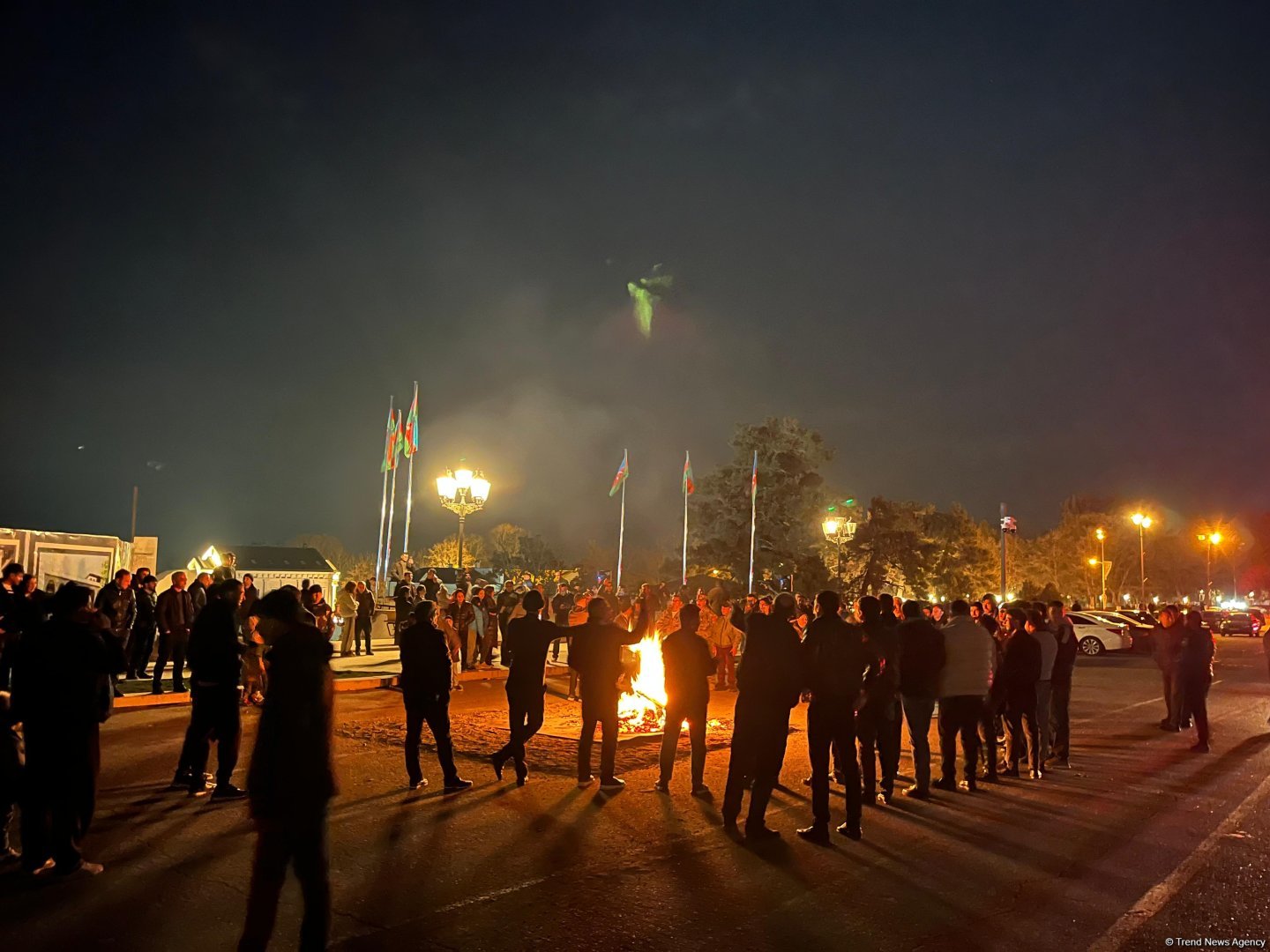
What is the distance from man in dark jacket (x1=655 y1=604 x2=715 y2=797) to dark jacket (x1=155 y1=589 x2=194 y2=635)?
921 centimetres

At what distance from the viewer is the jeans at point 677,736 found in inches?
322

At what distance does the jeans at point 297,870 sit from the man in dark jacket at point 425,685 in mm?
3691

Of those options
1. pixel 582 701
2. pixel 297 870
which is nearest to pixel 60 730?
pixel 297 870

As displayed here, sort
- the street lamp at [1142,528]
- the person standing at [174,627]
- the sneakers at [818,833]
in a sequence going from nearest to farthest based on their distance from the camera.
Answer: the sneakers at [818,833], the person standing at [174,627], the street lamp at [1142,528]

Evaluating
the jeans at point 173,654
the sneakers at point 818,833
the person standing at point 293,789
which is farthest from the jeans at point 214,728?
the jeans at point 173,654

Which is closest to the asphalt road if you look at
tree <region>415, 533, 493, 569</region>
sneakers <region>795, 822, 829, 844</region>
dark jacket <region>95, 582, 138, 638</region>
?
sneakers <region>795, 822, 829, 844</region>

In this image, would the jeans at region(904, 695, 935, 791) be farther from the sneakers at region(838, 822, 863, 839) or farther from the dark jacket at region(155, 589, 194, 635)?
the dark jacket at region(155, 589, 194, 635)

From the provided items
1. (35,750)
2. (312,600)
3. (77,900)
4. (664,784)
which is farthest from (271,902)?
(312,600)

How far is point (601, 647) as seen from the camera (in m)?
8.30

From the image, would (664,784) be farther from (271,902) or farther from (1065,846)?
(271,902)

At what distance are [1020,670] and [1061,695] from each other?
137 centimetres

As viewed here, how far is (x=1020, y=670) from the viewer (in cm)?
936

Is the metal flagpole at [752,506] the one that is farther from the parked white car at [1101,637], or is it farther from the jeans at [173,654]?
the jeans at [173,654]

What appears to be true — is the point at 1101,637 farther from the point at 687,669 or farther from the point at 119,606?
the point at 119,606
